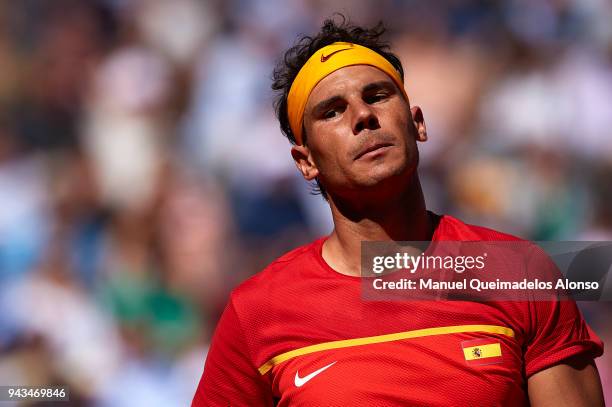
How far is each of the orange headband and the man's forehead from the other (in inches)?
0.7

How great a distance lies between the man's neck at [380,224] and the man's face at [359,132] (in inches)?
3.3

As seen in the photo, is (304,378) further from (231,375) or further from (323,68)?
(323,68)

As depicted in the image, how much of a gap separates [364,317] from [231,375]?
479 mm

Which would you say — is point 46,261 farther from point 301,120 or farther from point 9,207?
point 301,120

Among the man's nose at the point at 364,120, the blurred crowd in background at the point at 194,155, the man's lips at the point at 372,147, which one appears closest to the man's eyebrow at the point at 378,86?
the man's nose at the point at 364,120

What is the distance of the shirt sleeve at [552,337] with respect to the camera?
2338 millimetres

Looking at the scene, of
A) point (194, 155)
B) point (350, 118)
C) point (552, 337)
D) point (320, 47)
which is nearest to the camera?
point (552, 337)

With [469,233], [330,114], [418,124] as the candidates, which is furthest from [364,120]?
[469,233]

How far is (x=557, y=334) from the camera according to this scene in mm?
2357

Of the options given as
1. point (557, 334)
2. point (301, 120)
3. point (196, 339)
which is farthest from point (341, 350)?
point (196, 339)

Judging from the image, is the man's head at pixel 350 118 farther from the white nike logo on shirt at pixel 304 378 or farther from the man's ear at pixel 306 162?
the white nike logo on shirt at pixel 304 378

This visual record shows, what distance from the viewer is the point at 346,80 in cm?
268

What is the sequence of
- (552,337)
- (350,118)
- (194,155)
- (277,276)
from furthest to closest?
(194,155) → (277,276) → (350,118) → (552,337)

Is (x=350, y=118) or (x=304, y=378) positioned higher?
(x=350, y=118)
